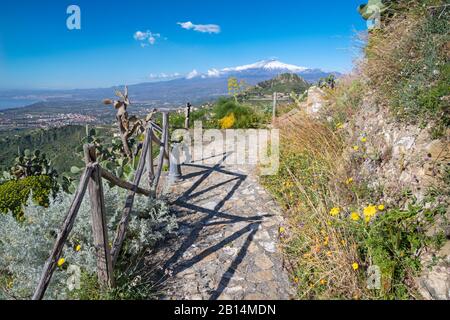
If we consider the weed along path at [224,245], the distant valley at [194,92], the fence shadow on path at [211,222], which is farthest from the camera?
the distant valley at [194,92]

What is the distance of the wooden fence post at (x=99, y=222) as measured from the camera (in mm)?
1921

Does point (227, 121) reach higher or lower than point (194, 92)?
lower

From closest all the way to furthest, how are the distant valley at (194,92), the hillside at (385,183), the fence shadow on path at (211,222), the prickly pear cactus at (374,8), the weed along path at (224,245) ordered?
the hillside at (385,183) → the weed along path at (224,245) → the fence shadow on path at (211,222) → the prickly pear cactus at (374,8) → the distant valley at (194,92)

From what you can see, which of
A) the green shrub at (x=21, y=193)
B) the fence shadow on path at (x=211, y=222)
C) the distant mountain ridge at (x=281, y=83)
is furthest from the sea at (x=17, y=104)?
the fence shadow on path at (x=211, y=222)

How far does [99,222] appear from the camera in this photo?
2006 mm

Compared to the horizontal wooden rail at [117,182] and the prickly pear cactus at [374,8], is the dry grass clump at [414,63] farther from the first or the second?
the horizontal wooden rail at [117,182]

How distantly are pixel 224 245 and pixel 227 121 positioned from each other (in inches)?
257

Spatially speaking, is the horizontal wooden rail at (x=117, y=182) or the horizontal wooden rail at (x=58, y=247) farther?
the horizontal wooden rail at (x=117, y=182)

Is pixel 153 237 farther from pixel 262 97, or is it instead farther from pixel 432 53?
pixel 262 97

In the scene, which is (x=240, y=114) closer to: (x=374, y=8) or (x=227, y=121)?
(x=227, y=121)

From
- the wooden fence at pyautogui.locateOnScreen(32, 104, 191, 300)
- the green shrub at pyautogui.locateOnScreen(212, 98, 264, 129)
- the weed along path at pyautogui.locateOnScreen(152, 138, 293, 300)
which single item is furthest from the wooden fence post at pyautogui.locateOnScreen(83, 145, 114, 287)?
the green shrub at pyautogui.locateOnScreen(212, 98, 264, 129)

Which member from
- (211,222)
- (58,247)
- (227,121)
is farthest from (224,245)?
(227,121)

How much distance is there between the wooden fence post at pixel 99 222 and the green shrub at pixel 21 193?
1870 millimetres

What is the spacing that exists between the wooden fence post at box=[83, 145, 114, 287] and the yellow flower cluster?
7.18 m
